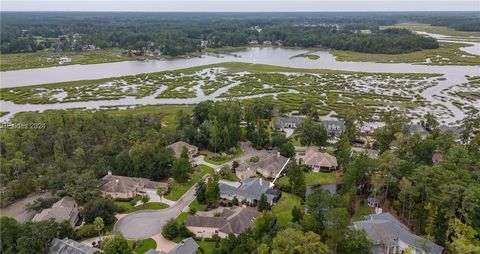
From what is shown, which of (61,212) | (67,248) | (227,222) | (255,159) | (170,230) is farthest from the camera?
(255,159)

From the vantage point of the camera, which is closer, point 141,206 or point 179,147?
point 141,206

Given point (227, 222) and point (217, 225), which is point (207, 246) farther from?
point (227, 222)

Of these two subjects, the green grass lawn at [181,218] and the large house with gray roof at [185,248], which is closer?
the large house with gray roof at [185,248]

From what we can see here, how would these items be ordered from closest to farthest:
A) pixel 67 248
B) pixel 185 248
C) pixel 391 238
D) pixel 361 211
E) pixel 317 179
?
pixel 67 248, pixel 185 248, pixel 391 238, pixel 361 211, pixel 317 179

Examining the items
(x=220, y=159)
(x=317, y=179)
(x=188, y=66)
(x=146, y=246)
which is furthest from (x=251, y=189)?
(x=188, y=66)

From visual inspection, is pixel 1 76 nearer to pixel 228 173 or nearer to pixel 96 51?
pixel 96 51

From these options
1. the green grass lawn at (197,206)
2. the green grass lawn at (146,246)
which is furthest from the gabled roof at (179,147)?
the green grass lawn at (146,246)

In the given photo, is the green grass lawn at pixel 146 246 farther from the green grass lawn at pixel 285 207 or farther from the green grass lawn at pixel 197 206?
the green grass lawn at pixel 285 207

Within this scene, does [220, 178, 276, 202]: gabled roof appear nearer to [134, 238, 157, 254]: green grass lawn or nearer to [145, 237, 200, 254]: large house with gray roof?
[145, 237, 200, 254]: large house with gray roof
